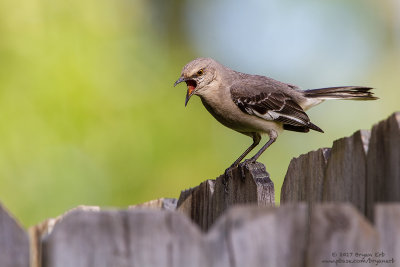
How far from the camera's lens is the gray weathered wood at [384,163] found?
2.09 meters

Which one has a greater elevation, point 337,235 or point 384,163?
point 384,163

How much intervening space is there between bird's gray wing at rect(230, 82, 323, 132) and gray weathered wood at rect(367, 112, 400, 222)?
12.6 feet

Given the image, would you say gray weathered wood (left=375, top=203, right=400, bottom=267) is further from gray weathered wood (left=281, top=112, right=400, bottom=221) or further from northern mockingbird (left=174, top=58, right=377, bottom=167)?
northern mockingbird (left=174, top=58, right=377, bottom=167)

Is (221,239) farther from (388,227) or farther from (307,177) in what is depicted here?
(307,177)

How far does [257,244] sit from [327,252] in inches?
8.2

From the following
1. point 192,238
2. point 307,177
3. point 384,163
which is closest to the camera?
point 192,238

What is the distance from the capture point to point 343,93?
607 centimetres

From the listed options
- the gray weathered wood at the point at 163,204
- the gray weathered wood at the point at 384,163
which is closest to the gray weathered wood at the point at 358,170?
the gray weathered wood at the point at 384,163

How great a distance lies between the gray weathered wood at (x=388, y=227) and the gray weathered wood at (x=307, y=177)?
0.72m

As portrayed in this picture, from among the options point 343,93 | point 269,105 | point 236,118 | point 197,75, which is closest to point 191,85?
point 197,75

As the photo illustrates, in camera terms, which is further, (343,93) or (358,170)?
(343,93)

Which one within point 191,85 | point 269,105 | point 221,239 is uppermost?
point 191,85

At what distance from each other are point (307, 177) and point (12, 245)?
1.29 metres

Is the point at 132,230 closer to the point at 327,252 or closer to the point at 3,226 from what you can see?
the point at 3,226
